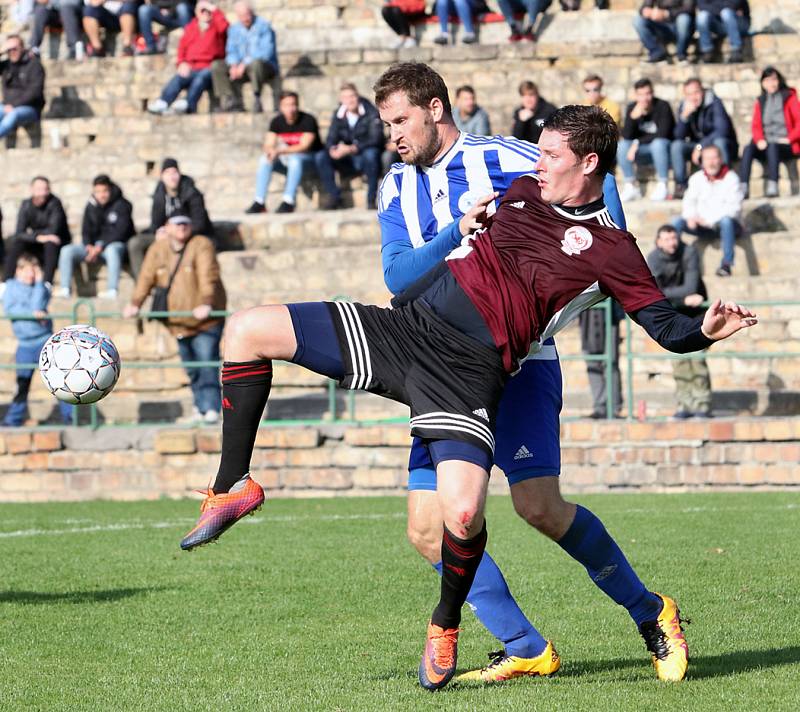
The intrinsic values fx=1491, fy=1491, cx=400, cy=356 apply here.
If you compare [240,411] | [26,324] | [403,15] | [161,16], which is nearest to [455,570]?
[240,411]

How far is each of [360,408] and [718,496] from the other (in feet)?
14.5

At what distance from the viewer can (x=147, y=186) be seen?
2186cm

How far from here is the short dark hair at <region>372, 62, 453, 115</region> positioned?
616 centimetres

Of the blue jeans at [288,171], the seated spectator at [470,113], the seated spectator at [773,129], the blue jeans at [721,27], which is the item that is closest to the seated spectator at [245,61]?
the blue jeans at [288,171]

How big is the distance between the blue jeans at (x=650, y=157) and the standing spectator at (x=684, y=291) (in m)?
4.40

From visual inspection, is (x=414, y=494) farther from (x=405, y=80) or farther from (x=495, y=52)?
(x=495, y=52)

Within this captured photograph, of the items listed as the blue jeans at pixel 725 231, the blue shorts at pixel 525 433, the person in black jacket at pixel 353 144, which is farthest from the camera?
the person in black jacket at pixel 353 144

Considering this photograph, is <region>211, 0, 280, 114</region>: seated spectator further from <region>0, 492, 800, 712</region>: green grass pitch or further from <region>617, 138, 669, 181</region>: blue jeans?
<region>0, 492, 800, 712</region>: green grass pitch

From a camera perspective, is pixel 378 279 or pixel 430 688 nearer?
pixel 430 688

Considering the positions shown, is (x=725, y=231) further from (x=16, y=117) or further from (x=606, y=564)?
(x=606, y=564)

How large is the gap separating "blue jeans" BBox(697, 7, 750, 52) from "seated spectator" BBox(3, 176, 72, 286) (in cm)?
959

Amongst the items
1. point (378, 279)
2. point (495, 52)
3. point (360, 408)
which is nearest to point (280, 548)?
point (360, 408)

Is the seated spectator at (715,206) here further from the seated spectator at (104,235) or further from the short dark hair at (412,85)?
the short dark hair at (412,85)

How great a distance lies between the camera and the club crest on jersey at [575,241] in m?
5.61
